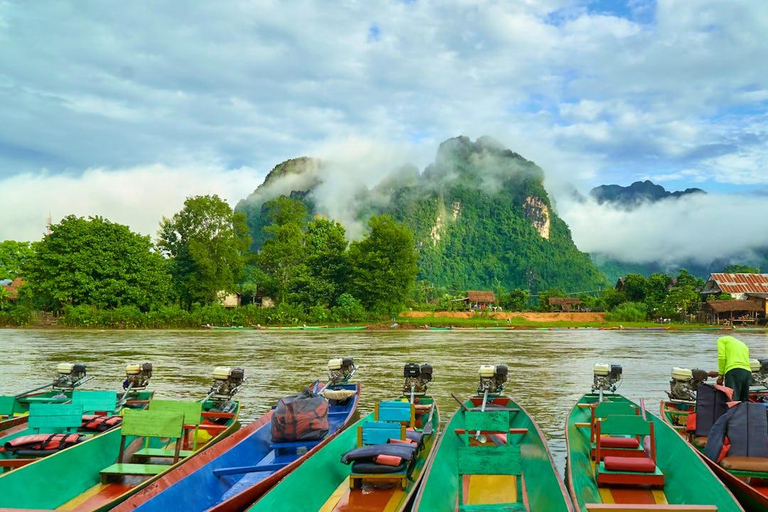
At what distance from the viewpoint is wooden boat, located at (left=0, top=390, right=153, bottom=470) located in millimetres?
7086

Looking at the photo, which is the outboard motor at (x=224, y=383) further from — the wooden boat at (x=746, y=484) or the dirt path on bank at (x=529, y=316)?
the dirt path on bank at (x=529, y=316)

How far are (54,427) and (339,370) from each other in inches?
209

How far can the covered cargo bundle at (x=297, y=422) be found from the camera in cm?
788

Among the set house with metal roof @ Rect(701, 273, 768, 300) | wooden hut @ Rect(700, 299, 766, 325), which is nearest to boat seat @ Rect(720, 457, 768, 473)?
wooden hut @ Rect(700, 299, 766, 325)

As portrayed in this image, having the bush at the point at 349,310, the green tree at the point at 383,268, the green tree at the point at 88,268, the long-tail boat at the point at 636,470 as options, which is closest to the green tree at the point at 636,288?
the green tree at the point at 383,268

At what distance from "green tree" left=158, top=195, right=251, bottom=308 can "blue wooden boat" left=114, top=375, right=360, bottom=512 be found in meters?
44.8

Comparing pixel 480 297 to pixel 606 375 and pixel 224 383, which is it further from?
pixel 224 383

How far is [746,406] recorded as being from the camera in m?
6.36

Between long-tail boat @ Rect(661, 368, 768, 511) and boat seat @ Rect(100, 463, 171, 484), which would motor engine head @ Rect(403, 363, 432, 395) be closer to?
long-tail boat @ Rect(661, 368, 768, 511)

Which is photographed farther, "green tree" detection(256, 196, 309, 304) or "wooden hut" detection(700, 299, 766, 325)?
"green tree" detection(256, 196, 309, 304)

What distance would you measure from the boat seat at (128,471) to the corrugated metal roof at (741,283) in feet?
207

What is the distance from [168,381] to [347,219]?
10545 cm

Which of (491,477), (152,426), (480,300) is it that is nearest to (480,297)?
(480,300)

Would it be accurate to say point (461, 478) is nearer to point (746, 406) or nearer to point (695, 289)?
point (746, 406)
